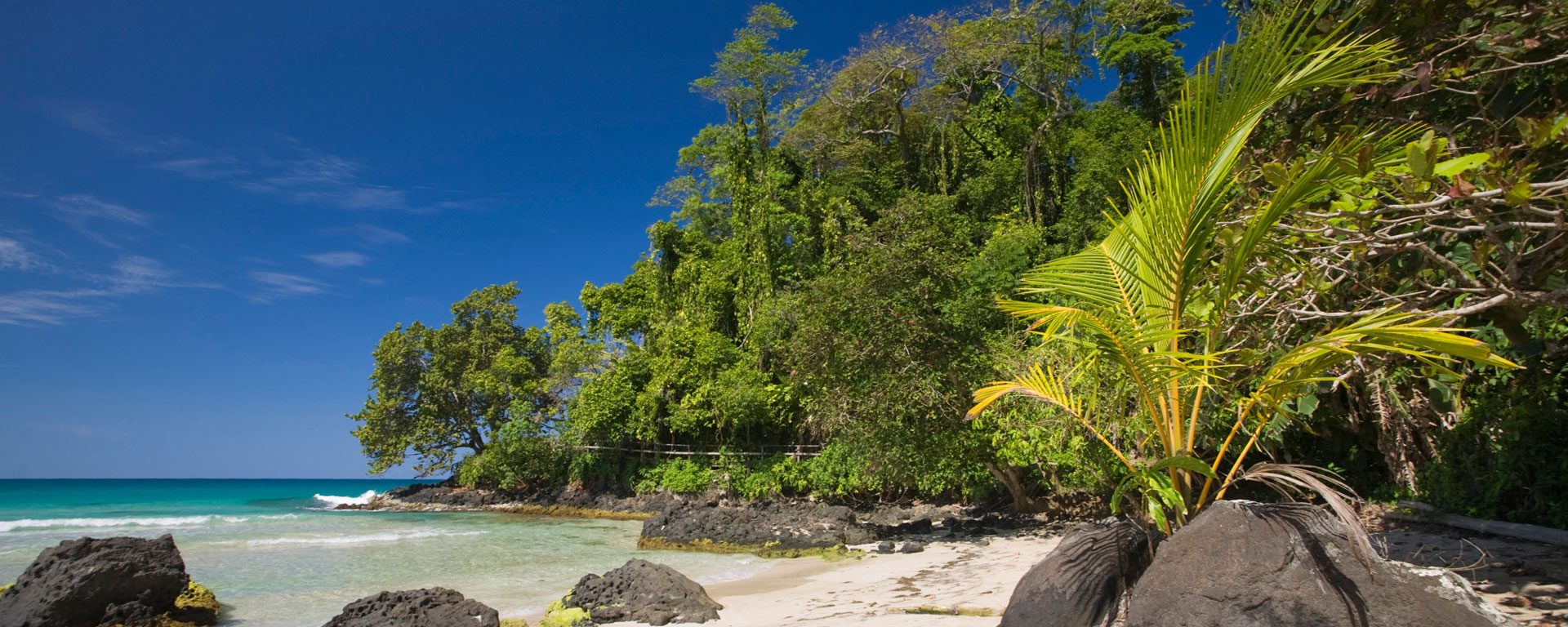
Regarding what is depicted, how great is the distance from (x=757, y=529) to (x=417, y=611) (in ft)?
23.1

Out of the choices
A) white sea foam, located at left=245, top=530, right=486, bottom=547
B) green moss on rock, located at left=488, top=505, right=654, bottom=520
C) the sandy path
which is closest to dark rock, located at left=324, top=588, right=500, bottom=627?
the sandy path

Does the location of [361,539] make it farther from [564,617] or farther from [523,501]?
[564,617]

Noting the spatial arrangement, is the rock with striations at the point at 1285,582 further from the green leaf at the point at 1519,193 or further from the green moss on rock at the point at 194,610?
the green moss on rock at the point at 194,610

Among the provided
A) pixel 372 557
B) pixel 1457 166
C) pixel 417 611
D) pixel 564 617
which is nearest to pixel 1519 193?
pixel 1457 166

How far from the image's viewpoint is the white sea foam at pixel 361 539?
14531 millimetres

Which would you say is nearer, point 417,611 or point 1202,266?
point 1202,266

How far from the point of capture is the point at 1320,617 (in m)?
2.80

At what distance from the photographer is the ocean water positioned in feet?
28.3

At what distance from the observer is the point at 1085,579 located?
3.85 meters

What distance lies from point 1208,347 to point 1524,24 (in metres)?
1.95

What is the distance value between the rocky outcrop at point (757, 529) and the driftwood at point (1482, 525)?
680cm

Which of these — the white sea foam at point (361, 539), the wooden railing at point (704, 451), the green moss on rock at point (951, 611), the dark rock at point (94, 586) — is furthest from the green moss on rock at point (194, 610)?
the wooden railing at point (704, 451)

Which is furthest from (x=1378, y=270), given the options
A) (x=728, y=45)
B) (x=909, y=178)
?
(x=728, y=45)

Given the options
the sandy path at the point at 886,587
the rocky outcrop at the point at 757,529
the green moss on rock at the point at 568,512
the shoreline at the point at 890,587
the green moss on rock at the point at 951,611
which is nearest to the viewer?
the green moss on rock at the point at 951,611
